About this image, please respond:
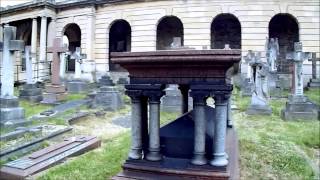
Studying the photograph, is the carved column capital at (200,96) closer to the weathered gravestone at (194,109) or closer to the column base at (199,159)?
the weathered gravestone at (194,109)

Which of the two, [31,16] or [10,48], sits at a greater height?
[31,16]

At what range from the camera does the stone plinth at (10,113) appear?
9859 millimetres

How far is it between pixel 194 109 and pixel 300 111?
27.3 ft

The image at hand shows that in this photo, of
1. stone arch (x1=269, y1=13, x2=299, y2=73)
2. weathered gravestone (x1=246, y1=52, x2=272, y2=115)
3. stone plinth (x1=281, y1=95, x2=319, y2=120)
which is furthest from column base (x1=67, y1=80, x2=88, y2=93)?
stone arch (x1=269, y1=13, x2=299, y2=73)

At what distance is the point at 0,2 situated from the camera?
131ft

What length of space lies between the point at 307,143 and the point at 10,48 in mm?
8336

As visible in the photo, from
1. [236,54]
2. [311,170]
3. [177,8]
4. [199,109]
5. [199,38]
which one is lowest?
[311,170]

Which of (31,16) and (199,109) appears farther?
(31,16)

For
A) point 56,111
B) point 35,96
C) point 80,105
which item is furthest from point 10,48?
point 35,96

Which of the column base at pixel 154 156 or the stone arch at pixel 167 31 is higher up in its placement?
the stone arch at pixel 167 31

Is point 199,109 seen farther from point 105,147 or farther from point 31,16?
point 31,16

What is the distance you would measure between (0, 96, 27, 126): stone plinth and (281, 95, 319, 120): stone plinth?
8.02 meters

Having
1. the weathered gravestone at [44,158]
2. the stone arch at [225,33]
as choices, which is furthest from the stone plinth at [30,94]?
the stone arch at [225,33]

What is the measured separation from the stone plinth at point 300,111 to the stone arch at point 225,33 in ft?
51.0
